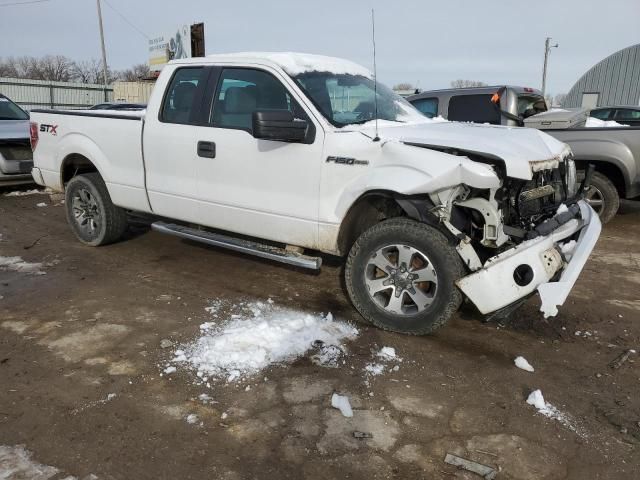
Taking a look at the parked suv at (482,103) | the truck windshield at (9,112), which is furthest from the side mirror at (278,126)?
the truck windshield at (9,112)

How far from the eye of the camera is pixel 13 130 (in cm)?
879

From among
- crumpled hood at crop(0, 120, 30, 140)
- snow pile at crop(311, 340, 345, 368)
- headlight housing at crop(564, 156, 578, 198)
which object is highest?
crumpled hood at crop(0, 120, 30, 140)

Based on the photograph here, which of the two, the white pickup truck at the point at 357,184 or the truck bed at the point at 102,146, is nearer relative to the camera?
the white pickup truck at the point at 357,184

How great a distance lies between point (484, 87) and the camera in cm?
777

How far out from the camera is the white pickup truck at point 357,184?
3.39m

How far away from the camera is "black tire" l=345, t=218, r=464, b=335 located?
11.4 ft

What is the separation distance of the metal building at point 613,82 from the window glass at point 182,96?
38014 millimetres

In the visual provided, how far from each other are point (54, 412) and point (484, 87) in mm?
7073

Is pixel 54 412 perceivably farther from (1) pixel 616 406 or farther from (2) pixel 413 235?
(1) pixel 616 406

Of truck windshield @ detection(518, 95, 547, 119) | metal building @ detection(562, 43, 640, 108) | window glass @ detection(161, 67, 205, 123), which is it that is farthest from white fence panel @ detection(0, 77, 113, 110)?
metal building @ detection(562, 43, 640, 108)

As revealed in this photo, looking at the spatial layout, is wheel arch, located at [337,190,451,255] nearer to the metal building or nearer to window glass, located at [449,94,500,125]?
window glass, located at [449,94,500,125]

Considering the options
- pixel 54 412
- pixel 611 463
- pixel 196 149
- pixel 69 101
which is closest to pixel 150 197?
pixel 196 149

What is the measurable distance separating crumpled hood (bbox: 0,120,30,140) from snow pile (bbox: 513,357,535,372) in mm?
8451

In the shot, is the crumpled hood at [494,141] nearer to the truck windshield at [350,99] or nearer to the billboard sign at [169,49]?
the truck windshield at [350,99]
